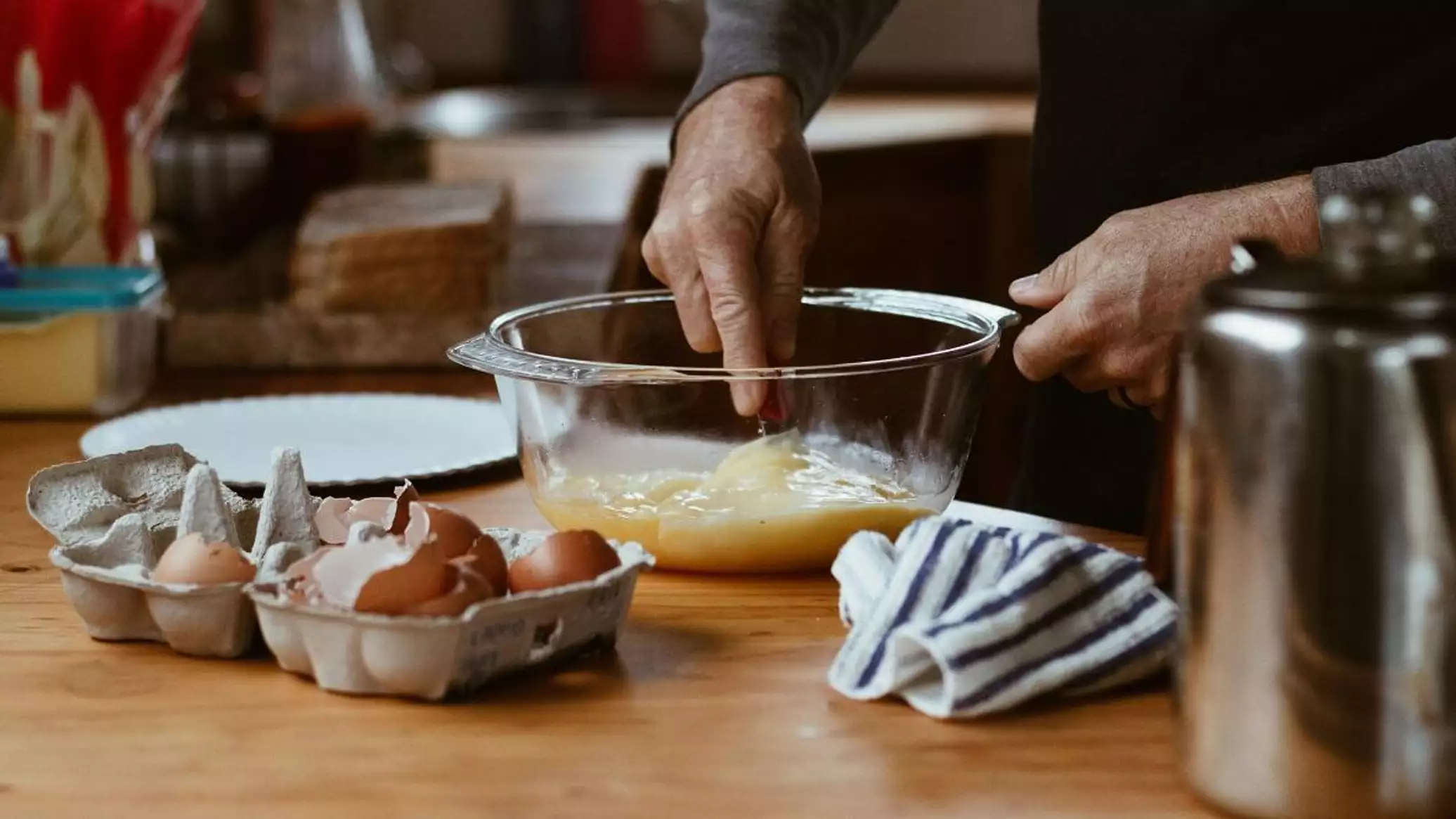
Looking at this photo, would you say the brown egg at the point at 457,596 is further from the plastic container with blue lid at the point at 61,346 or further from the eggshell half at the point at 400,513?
the plastic container with blue lid at the point at 61,346

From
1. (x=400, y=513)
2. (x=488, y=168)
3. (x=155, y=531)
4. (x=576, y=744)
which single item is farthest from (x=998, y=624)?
(x=488, y=168)

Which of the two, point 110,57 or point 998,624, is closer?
point 998,624

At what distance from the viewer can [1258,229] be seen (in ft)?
3.85

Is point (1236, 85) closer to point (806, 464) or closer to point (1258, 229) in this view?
point (1258, 229)

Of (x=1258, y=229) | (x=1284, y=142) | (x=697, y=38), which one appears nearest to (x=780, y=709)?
(x=1258, y=229)

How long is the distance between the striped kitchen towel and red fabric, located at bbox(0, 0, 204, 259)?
1.15 meters

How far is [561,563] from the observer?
34.5 inches

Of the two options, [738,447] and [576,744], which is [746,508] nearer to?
[738,447]

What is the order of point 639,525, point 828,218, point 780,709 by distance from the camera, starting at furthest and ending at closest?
point 828,218 → point 639,525 → point 780,709

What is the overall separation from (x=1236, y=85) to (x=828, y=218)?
198cm

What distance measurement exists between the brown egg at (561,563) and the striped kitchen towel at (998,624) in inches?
4.8

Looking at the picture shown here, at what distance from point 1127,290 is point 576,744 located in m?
0.48

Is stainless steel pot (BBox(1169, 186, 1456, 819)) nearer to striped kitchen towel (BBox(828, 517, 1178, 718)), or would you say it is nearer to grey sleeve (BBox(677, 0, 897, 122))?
striped kitchen towel (BBox(828, 517, 1178, 718))

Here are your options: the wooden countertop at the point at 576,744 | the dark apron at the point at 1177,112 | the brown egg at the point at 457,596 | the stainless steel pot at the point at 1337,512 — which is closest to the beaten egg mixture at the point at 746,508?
the wooden countertop at the point at 576,744
